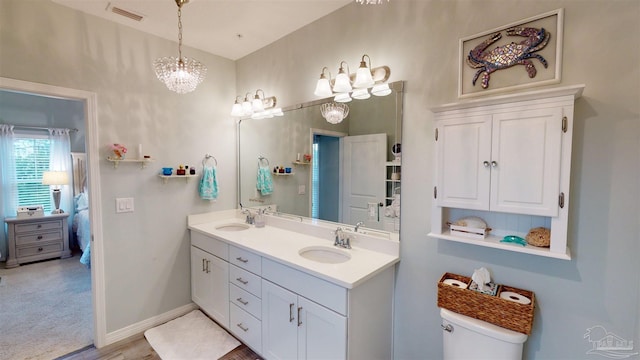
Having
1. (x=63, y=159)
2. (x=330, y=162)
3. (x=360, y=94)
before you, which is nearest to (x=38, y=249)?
(x=63, y=159)

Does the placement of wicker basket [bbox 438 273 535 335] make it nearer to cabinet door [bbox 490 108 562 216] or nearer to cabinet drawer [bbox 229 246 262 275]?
cabinet door [bbox 490 108 562 216]

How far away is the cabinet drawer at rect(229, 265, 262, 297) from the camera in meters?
2.05

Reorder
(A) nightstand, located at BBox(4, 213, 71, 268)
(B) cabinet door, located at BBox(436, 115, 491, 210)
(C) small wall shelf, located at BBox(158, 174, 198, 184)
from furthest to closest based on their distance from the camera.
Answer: (A) nightstand, located at BBox(4, 213, 71, 268) < (C) small wall shelf, located at BBox(158, 174, 198, 184) < (B) cabinet door, located at BBox(436, 115, 491, 210)

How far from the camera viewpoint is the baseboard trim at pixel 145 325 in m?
2.41

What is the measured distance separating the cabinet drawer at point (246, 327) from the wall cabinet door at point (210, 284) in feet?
0.37

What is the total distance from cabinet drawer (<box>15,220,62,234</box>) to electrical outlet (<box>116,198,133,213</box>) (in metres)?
3.12

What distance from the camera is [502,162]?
1386 millimetres

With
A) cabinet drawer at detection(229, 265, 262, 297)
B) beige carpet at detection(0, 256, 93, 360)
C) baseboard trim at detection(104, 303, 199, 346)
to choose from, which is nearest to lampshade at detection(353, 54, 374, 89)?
cabinet drawer at detection(229, 265, 262, 297)

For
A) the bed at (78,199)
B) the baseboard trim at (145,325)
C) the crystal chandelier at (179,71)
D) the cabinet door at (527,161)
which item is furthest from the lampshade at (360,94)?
the bed at (78,199)

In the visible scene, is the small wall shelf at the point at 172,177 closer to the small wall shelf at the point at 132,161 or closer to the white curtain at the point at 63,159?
the small wall shelf at the point at 132,161

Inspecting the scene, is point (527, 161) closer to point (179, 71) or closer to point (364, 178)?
point (364, 178)

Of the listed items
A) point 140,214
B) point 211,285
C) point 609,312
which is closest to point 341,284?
point 609,312

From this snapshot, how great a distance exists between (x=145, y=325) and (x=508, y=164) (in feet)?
10.5

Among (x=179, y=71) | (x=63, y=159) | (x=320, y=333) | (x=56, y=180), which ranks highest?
(x=179, y=71)
